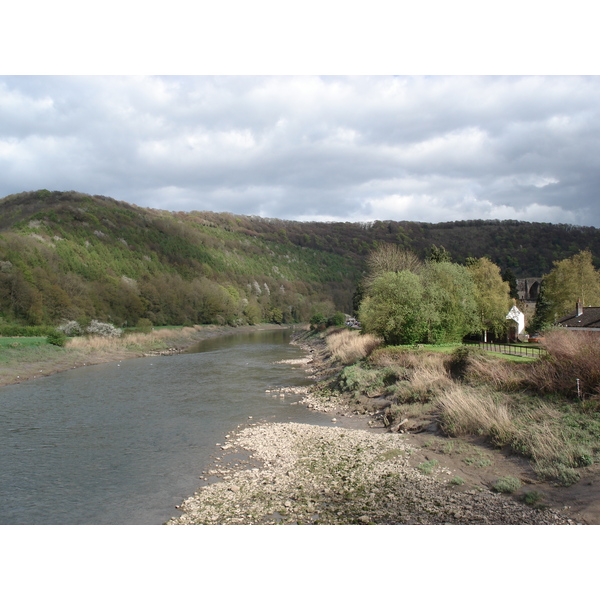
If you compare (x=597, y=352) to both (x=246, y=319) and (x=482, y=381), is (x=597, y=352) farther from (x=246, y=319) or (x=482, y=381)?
(x=246, y=319)

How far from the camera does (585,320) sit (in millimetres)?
36938

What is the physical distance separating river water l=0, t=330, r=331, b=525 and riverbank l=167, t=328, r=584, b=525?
119cm

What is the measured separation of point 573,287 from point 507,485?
50300 mm

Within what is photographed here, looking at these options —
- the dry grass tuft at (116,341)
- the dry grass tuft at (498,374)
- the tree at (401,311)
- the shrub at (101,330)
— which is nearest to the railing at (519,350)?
the tree at (401,311)

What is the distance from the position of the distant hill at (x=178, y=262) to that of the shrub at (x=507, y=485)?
163ft

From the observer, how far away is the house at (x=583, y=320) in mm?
35125

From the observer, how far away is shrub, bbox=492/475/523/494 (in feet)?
32.7

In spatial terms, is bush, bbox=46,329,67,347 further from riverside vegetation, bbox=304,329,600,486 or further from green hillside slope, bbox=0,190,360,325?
riverside vegetation, bbox=304,329,600,486

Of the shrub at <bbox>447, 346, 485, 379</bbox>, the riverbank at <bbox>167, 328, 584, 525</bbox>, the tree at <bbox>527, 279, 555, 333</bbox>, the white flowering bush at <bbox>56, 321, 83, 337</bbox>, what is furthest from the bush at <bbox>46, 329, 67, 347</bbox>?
the tree at <bbox>527, 279, 555, 333</bbox>

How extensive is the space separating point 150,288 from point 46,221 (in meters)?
24.8

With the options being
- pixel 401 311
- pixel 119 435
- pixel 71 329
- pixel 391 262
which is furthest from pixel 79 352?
pixel 391 262

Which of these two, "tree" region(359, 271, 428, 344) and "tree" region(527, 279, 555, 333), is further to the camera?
"tree" region(527, 279, 555, 333)

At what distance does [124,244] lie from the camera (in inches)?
3917

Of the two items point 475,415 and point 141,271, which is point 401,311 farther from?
point 141,271
